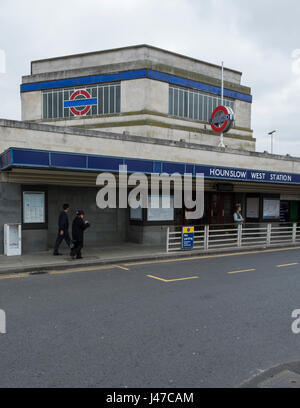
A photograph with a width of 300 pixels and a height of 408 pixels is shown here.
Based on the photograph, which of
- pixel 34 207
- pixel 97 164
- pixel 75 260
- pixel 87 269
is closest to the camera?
pixel 87 269

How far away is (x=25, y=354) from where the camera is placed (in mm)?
4211

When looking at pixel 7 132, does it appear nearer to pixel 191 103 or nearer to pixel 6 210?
pixel 6 210

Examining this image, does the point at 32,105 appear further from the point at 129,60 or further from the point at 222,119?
the point at 222,119

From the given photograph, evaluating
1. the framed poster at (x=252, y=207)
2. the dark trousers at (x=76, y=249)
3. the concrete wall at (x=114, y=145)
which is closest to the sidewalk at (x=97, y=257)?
the dark trousers at (x=76, y=249)

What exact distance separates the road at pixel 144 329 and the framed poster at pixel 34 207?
3748mm

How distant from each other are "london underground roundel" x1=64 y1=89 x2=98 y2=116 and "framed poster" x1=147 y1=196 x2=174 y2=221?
1207 cm

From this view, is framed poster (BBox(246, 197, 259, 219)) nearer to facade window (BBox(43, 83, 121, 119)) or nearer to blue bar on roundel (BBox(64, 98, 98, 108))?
facade window (BBox(43, 83, 121, 119))

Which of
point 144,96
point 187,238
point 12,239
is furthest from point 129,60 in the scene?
point 12,239

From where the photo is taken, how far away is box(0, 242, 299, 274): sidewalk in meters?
9.67

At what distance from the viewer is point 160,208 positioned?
15.4 metres

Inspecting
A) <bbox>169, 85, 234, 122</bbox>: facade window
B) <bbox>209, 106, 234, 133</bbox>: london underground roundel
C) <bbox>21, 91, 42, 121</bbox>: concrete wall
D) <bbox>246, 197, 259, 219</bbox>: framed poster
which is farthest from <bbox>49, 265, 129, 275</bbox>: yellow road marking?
<bbox>21, 91, 42, 121</bbox>: concrete wall

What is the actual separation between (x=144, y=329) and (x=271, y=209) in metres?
16.9

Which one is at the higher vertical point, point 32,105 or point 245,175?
point 32,105

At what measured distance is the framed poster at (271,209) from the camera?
19922mm
